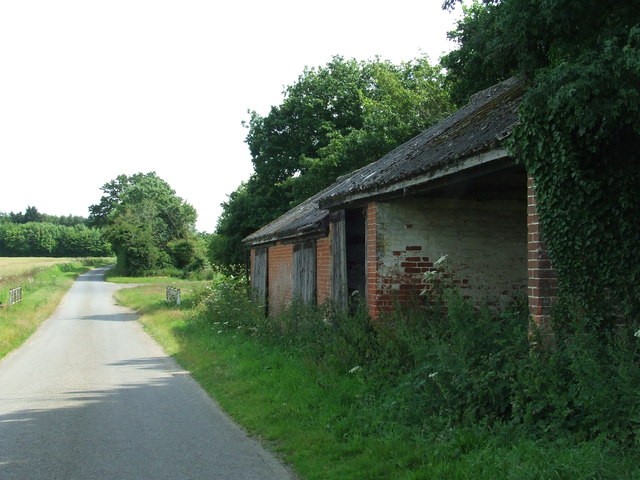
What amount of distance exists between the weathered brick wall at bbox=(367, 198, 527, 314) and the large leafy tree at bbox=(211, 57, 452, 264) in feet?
61.1

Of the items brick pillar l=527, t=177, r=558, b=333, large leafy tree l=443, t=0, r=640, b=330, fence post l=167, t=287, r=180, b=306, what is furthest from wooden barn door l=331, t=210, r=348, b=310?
fence post l=167, t=287, r=180, b=306

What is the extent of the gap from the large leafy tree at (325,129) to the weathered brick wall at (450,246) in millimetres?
18618

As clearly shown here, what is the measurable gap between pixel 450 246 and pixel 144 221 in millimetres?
73172

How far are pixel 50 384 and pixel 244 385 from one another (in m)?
3.69

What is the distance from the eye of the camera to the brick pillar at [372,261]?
357 inches

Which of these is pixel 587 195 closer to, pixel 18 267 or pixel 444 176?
pixel 444 176

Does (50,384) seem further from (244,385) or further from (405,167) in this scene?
(405,167)

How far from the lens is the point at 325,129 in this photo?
3478 centimetres

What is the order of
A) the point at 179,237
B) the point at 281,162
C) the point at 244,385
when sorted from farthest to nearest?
the point at 179,237 < the point at 281,162 < the point at 244,385

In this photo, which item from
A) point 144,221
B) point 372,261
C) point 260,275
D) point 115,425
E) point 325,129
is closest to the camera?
point 115,425

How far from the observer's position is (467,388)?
18.7 feet

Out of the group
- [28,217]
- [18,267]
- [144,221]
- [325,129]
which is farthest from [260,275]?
[28,217]

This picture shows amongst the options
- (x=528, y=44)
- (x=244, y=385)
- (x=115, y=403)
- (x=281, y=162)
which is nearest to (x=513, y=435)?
(x=528, y=44)

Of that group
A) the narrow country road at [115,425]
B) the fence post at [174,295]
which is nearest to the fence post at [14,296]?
the fence post at [174,295]
